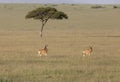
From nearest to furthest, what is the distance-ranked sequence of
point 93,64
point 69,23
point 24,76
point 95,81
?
point 95,81 < point 24,76 < point 93,64 < point 69,23

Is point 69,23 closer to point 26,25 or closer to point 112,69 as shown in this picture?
point 26,25

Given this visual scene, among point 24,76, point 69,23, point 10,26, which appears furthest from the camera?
point 69,23

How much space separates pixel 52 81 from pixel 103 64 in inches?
250

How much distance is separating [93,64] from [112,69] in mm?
2083

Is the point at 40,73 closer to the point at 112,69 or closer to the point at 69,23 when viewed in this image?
the point at 112,69

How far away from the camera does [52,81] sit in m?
14.7

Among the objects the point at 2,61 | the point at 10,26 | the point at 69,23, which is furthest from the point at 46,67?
the point at 69,23

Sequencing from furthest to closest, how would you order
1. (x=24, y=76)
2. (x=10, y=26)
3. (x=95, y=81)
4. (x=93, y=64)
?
1. (x=10, y=26)
2. (x=93, y=64)
3. (x=24, y=76)
4. (x=95, y=81)

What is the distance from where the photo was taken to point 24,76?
637 inches

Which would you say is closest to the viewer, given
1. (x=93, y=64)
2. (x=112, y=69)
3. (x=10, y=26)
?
(x=112, y=69)

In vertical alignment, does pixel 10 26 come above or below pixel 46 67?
below

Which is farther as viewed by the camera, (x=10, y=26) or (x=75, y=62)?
(x=10, y=26)

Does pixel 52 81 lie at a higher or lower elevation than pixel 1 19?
higher

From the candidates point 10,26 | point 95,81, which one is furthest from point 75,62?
point 10,26
